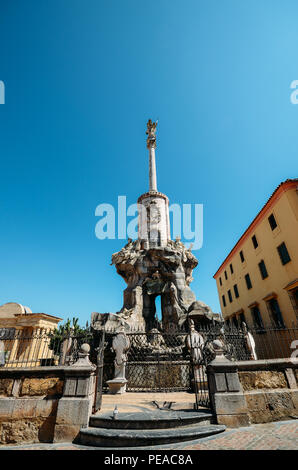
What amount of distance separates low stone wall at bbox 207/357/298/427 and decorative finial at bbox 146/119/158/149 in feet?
92.7

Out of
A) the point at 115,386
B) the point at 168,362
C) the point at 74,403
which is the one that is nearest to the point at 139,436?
the point at 74,403

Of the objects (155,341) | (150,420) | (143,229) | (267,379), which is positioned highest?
(143,229)

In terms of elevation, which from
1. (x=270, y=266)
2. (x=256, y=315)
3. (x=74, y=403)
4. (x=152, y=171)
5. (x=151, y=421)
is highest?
(x=152, y=171)

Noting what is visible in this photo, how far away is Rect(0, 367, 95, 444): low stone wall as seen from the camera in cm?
499

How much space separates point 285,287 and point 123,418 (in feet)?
50.4

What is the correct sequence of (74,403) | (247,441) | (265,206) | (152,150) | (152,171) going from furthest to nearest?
(152,150) → (152,171) → (265,206) → (74,403) → (247,441)

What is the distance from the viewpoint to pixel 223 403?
513 centimetres

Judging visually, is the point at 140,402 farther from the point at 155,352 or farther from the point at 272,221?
the point at 272,221

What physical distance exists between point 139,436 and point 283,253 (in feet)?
55.0

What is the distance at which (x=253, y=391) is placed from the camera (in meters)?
5.46

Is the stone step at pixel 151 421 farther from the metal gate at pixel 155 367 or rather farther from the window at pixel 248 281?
the window at pixel 248 281

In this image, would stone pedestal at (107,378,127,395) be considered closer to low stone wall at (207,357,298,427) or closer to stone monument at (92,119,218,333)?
low stone wall at (207,357,298,427)
